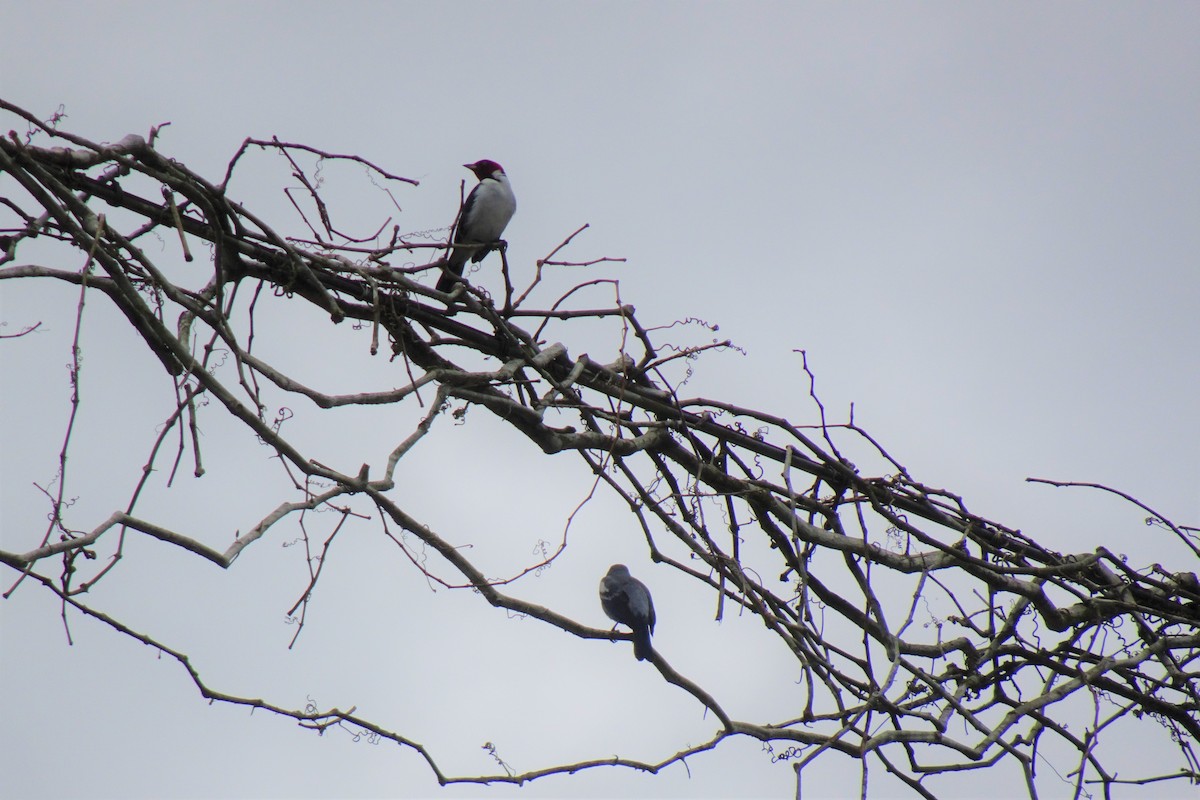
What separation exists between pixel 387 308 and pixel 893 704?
184 cm

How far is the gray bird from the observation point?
4973 millimetres

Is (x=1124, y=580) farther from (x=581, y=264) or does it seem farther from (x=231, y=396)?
(x=231, y=396)

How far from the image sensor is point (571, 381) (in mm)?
3223

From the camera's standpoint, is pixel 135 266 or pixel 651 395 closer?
pixel 135 266

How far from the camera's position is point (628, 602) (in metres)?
5.09

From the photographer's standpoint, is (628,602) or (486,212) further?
(486,212)

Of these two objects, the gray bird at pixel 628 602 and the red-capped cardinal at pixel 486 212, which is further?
the red-capped cardinal at pixel 486 212

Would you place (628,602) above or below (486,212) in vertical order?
below

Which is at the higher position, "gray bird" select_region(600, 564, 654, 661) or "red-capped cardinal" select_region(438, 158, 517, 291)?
"red-capped cardinal" select_region(438, 158, 517, 291)

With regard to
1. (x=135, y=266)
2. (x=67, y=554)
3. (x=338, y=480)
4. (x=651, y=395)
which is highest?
(x=651, y=395)

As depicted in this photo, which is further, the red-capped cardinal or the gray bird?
the red-capped cardinal

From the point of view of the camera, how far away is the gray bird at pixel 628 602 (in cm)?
497

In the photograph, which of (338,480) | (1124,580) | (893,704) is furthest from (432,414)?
(1124,580)

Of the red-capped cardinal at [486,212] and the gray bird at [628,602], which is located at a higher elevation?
the red-capped cardinal at [486,212]
